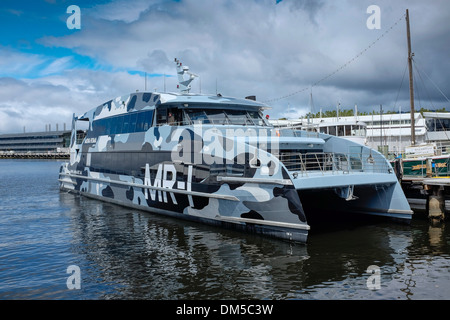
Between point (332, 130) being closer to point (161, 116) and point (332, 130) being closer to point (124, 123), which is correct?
point (124, 123)

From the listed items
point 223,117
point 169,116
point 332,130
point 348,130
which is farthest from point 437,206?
point 332,130

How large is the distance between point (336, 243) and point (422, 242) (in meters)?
2.70

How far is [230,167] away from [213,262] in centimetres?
340

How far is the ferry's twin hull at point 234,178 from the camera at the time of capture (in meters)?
11.5

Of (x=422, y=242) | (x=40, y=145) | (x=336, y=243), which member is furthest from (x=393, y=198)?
(x=40, y=145)

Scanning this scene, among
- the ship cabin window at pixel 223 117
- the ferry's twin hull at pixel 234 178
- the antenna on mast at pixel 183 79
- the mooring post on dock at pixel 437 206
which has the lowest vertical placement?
the mooring post on dock at pixel 437 206

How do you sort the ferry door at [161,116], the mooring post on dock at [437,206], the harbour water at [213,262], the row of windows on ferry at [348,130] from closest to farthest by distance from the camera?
1. the harbour water at [213,262]
2. the mooring post on dock at [437,206]
3. the ferry door at [161,116]
4. the row of windows on ferry at [348,130]

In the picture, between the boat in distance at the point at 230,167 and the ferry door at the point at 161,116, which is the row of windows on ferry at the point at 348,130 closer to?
the boat in distance at the point at 230,167

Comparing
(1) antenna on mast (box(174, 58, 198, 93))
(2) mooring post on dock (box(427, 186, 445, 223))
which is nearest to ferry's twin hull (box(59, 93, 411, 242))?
(2) mooring post on dock (box(427, 186, 445, 223))

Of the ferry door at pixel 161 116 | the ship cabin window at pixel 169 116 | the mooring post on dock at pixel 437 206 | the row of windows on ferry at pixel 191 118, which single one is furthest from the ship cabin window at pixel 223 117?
the mooring post on dock at pixel 437 206

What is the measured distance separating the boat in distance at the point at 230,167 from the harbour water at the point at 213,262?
862 mm

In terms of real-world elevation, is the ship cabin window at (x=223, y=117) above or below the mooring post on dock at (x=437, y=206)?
above

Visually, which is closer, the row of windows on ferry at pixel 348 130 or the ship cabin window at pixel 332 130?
the row of windows on ferry at pixel 348 130

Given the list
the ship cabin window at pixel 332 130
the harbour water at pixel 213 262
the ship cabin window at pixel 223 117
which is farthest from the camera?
the ship cabin window at pixel 332 130
